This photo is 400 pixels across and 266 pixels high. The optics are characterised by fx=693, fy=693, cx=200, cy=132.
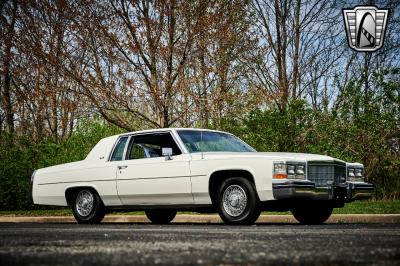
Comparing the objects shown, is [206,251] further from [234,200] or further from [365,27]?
[365,27]

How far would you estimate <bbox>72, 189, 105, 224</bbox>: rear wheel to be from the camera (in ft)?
38.7

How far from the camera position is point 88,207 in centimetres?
1194

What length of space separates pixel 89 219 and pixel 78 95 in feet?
20.0

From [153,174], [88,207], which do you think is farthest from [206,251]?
[88,207]

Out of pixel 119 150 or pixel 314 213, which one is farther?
pixel 119 150

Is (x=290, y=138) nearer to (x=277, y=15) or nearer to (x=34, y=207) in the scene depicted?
(x=34, y=207)

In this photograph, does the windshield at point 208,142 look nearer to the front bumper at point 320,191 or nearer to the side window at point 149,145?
the side window at point 149,145

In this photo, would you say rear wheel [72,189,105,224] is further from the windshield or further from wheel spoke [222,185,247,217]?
wheel spoke [222,185,247,217]

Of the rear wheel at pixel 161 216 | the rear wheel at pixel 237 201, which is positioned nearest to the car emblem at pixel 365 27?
the rear wheel at pixel 161 216

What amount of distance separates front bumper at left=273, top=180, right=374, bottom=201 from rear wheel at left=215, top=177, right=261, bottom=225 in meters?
0.37

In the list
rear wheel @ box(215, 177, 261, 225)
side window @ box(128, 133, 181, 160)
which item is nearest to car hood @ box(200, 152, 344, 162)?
rear wheel @ box(215, 177, 261, 225)

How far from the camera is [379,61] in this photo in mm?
26203

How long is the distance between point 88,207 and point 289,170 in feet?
12.9

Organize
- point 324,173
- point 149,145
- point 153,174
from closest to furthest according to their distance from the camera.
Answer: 1. point 324,173
2. point 153,174
3. point 149,145
